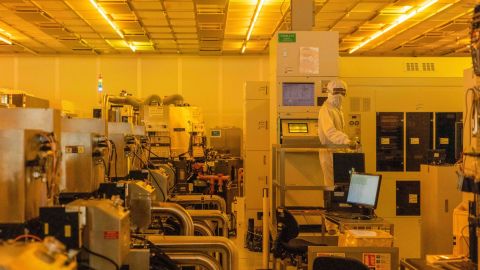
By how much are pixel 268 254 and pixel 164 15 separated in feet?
17.3

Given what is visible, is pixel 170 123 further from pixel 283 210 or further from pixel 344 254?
pixel 344 254

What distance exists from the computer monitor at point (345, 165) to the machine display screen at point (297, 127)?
3.43ft

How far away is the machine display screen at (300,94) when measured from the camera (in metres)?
5.95

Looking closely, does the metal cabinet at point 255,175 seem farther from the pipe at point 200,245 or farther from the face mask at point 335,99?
the pipe at point 200,245

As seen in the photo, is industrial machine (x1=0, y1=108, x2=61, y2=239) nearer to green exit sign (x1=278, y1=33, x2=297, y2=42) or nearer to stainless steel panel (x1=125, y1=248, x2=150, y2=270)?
stainless steel panel (x1=125, y1=248, x2=150, y2=270)

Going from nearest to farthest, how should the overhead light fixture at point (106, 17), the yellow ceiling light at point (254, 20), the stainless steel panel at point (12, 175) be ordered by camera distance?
the stainless steel panel at point (12, 175) < the yellow ceiling light at point (254, 20) < the overhead light fixture at point (106, 17)

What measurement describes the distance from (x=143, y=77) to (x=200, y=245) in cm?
1040

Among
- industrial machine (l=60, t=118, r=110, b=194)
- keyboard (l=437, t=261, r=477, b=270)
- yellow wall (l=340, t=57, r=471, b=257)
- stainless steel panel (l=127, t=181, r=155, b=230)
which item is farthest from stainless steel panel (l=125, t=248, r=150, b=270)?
yellow wall (l=340, t=57, r=471, b=257)

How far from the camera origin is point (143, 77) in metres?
13.8

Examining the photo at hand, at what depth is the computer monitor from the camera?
4836 mm

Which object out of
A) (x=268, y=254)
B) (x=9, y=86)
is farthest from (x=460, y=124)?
(x=9, y=86)

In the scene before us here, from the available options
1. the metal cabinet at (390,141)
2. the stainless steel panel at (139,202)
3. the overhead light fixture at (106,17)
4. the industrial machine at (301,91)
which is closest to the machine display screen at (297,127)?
the industrial machine at (301,91)

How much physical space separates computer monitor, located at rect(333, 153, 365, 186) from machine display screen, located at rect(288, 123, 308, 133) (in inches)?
41.1

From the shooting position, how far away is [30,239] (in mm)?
2426
